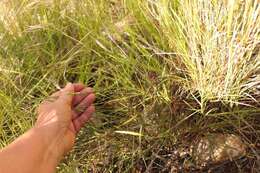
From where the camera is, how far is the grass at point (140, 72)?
1.13 metres

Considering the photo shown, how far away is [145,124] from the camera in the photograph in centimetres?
123

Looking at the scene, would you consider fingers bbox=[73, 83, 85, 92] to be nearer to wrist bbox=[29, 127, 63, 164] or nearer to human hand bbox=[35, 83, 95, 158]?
human hand bbox=[35, 83, 95, 158]

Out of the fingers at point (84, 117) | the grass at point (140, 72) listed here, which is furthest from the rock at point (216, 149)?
the fingers at point (84, 117)

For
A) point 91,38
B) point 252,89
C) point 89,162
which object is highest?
point 91,38

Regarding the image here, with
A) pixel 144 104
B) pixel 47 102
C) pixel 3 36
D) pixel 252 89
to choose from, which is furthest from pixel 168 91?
pixel 3 36

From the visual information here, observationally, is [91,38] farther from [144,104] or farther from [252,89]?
[252,89]

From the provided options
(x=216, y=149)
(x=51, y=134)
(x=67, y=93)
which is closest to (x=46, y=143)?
(x=51, y=134)

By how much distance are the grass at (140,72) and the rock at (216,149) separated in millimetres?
19

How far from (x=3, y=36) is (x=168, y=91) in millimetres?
528

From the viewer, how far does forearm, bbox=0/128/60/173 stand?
1.17m

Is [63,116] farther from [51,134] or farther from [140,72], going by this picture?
[140,72]

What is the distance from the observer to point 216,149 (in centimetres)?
125

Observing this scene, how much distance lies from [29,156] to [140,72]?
1.19ft

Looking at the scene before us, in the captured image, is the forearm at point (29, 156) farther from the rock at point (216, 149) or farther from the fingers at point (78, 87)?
the rock at point (216, 149)
